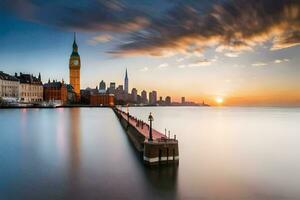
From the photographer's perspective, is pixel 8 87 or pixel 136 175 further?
pixel 8 87

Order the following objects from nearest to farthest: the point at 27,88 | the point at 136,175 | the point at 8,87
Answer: the point at 136,175 → the point at 8,87 → the point at 27,88

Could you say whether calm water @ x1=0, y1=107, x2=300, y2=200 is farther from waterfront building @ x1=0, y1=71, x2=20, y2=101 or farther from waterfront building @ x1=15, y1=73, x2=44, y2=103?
waterfront building @ x1=15, y1=73, x2=44, y2=103

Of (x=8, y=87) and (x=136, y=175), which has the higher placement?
(x=8, y=87)

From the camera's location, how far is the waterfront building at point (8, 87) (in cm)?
15884

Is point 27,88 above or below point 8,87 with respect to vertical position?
above

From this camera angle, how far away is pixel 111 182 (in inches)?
837

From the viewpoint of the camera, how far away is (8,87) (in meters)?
164

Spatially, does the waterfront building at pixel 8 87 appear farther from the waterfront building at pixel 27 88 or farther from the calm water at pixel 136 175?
the calm water at pixel 136 175

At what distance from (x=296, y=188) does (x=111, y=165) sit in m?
15.2

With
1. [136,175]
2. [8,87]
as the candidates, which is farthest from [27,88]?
[136,175]

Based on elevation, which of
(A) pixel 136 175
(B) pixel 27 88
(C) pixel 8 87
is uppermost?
(B) pixel 27 88

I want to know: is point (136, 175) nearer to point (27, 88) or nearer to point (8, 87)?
point (8, 87)

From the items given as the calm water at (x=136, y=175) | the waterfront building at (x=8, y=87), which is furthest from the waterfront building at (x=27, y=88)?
the calm water at (x=136, y=175)

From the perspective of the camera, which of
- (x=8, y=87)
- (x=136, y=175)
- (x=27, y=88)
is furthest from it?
(x=27, y=88)
